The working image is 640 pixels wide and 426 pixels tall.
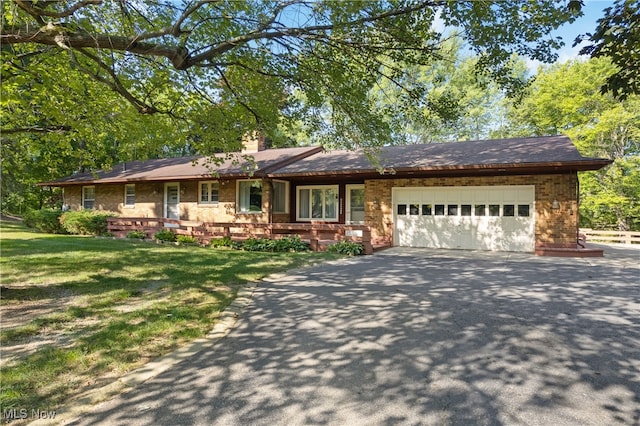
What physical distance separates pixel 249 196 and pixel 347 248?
6094 mm

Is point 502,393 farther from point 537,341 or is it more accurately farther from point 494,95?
point 494,95

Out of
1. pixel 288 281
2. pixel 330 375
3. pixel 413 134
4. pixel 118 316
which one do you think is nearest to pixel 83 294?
pixel 118 316

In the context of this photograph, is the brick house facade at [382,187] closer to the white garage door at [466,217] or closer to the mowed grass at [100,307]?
the white garage door at [466,217]

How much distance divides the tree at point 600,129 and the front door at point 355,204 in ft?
40.0

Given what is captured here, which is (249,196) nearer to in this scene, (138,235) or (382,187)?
(138,235)

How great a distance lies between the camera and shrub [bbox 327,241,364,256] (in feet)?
38.6

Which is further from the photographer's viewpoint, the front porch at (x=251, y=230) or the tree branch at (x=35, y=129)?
the front porch at (x=251, y=230)

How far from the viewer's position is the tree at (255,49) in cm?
556

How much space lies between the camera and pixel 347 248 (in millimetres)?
11906

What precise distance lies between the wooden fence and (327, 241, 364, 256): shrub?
11262mm

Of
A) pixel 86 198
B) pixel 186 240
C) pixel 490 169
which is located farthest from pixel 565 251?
pixel 86 198

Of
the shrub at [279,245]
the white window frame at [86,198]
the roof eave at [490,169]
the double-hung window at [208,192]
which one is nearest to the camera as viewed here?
the roof eave at [490,169]

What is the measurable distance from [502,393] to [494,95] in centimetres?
3236

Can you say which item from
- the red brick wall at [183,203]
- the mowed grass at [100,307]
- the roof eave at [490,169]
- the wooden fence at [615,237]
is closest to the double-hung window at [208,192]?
the red brick wall at [183,203]
